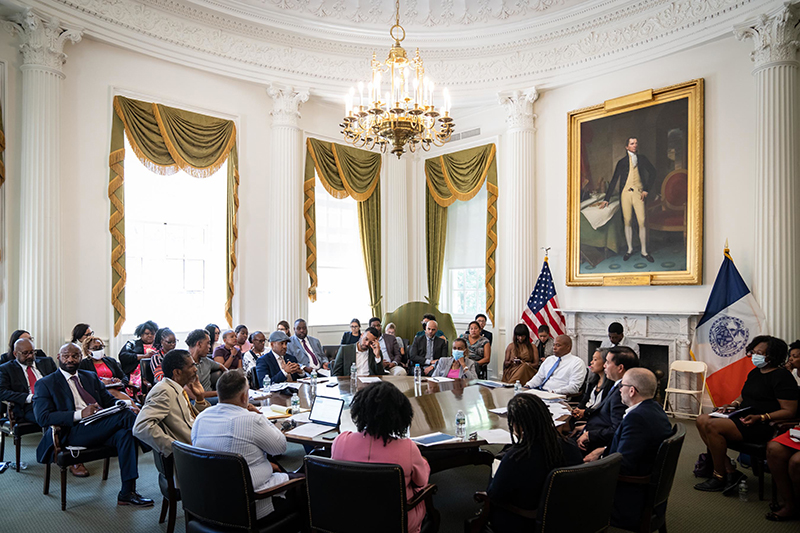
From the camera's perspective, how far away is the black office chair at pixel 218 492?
268cm

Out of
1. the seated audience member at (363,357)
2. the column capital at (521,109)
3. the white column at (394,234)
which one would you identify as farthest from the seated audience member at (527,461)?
the white column at (394,234)

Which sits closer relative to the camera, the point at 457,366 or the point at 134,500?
the point at 134,500

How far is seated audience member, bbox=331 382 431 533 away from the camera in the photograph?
2.74m

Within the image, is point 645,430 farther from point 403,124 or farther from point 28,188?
point 28,188

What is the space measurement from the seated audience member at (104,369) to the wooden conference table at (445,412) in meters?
1.63

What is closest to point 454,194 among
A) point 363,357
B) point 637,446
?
point 363,357

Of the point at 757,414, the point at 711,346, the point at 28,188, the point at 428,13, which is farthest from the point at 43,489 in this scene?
the point at 428,13

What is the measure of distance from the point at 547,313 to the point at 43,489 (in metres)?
6.59

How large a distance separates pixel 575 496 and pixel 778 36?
6.61m

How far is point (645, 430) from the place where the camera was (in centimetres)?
321

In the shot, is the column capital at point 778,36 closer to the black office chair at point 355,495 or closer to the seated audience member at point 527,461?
the seated audience member at point 527,461

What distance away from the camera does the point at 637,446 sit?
3.18 metres

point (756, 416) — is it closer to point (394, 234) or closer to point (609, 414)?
point (609, 414)

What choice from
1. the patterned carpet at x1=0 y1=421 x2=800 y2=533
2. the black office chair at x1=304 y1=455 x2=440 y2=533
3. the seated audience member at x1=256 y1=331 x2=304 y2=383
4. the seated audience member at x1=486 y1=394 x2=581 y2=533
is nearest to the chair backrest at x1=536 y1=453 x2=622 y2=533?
the seated audience member at x1=486 y1=394 x2=581 y2=533
